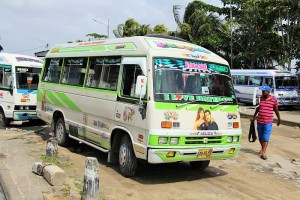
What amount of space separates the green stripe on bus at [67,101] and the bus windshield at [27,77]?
4.45m

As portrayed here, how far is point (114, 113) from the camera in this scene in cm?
796

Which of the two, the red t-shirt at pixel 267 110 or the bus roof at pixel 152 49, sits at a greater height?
the bus roof at pixel 152 49

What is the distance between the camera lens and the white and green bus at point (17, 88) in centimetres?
1451

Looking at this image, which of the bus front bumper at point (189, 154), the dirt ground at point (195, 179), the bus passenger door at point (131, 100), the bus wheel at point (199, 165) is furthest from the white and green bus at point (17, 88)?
the bus front bumper at point (189, 154)

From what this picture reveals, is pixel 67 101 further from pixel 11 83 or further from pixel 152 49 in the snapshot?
pixel 11 83

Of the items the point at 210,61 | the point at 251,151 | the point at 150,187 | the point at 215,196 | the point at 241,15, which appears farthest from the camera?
the point at 241,15

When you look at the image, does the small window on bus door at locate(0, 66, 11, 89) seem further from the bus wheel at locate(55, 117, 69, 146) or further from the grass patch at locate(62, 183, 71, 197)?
the grass patch at locate(62, 183, 71, 197)

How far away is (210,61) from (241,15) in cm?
2401

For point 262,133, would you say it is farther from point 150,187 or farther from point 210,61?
point 150,187

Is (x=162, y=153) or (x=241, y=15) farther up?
(x=241, y=15)

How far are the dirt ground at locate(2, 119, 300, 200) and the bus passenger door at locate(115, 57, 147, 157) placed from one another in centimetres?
95

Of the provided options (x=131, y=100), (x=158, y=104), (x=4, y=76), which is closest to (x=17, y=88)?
(x=4, y=76)

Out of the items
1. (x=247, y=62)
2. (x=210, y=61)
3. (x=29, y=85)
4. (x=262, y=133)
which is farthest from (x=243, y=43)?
(x=210, y=61)

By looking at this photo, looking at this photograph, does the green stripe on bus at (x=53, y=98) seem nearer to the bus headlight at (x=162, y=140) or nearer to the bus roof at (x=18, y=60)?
the bus roof at (x=18, y=60)
